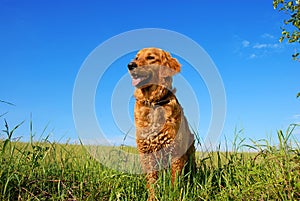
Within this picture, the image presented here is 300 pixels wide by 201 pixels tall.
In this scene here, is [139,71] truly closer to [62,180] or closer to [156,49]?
[156,49]

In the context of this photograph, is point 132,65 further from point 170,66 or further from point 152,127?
point 152,127

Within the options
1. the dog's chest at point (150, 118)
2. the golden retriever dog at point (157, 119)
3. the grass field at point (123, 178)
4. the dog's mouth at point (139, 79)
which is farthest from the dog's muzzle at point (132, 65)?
the grass field at point (123, 178)

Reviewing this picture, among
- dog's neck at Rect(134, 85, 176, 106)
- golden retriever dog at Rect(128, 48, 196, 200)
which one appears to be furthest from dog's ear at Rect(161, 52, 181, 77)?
dog's neck at Rect(134, 85, 176, 106)

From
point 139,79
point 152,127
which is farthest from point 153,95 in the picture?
point 152,127

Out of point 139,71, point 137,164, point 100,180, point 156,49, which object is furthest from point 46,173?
point 156,49

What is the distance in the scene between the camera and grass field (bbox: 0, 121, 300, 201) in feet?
12.7

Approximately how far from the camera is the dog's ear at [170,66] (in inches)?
211

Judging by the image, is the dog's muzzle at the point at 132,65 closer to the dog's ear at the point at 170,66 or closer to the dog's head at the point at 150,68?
the dog's head at the point at 150,68

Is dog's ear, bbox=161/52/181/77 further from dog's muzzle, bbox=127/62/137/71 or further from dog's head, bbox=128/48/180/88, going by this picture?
dog's muzzle, bbox=127/62/137/71

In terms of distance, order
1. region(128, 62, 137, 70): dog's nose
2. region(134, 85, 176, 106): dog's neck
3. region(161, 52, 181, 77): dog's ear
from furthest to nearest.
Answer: region(161, 52, 181, 77): dog's ear, region(134, 85, 176, 106): dog's neck, region(128, 62, 137, 70): dog's nose

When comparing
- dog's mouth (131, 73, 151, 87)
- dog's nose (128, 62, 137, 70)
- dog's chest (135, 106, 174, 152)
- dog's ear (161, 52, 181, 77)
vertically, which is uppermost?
dog's ear (161, 52, 181, 77)

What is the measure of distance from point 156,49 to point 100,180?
6.75ft

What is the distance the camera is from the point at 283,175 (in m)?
3.84

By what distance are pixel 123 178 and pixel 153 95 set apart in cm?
124
